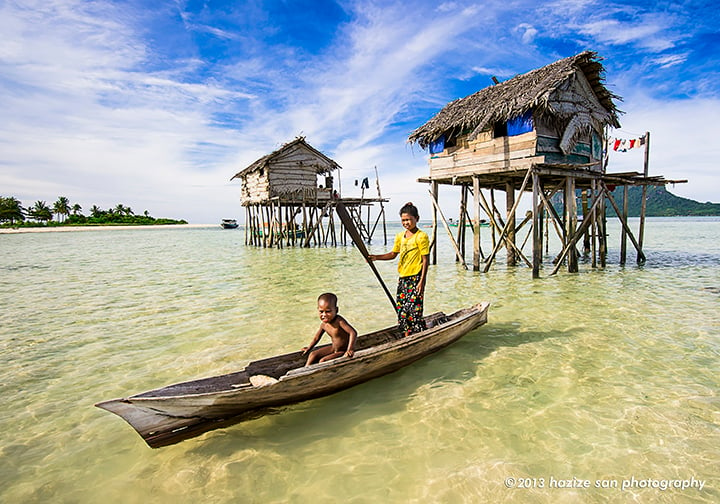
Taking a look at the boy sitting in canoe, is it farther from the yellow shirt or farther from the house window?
the house window

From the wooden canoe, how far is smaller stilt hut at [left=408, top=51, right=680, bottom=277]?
26.7 ft

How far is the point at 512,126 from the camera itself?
11.3m

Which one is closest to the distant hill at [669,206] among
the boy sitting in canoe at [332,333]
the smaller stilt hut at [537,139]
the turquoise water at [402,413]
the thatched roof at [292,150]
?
the thatched roof at [292,150]

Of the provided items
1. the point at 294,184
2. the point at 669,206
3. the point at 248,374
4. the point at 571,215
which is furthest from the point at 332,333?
the point at 669,206

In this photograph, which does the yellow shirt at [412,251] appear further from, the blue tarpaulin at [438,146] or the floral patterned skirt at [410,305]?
the blue tarpaulin at [438,146]

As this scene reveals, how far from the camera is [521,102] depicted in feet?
35.1

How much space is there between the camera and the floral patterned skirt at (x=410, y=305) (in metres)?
4.89

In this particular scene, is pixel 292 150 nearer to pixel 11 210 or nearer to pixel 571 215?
pixel 571 215

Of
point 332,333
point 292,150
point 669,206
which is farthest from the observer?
point 669,206

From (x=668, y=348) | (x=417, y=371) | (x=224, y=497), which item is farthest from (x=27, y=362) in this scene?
(x=668, y=348)

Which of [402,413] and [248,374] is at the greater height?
[248,374]

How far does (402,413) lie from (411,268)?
1.75 meters

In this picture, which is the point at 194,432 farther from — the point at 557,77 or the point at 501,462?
the point at 557,77

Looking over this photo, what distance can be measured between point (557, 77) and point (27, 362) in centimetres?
1320
